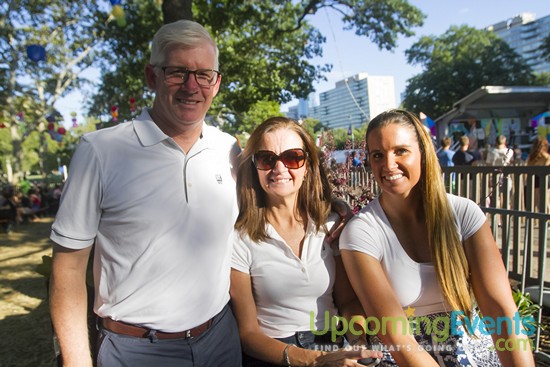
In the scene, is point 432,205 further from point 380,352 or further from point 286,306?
point 286,306

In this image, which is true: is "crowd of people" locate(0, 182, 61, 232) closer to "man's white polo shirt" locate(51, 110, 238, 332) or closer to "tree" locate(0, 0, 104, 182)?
"tree" locate(0, 0, 104, 182)

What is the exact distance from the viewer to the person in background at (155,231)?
1.48 meters

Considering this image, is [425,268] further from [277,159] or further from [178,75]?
[178,75]

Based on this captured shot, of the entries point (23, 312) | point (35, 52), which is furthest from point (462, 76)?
point (23, 312)

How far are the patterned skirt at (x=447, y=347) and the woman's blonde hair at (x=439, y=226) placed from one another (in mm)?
111

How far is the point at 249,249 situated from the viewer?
→ 6.39 ft

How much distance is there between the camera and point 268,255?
1949mm

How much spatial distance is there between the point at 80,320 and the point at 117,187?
51 centimetres

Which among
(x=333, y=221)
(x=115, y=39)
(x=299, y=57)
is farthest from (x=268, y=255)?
(x=299, y=57)

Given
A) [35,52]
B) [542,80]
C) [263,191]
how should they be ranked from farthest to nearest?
[542,80], [35,52], [263,191]

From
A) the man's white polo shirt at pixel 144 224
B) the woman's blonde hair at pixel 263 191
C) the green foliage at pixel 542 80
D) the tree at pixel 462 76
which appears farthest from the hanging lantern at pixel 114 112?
the green foliage at pixel 542 80

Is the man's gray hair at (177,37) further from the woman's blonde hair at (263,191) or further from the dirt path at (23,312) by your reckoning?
the dirt path at (23,312)

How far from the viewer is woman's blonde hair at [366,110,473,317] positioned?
182 centimetres

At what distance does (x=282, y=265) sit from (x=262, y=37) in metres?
11.1
